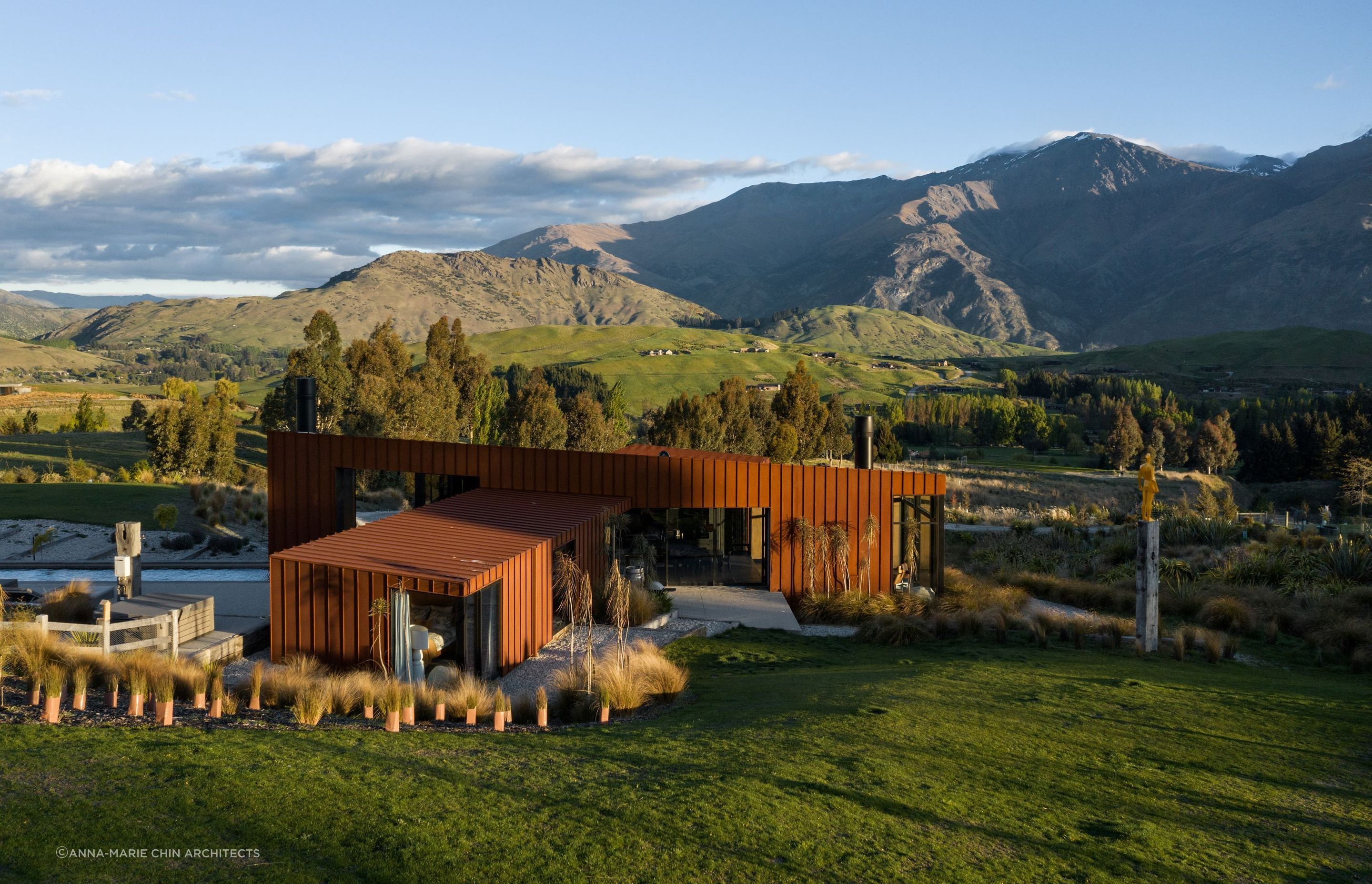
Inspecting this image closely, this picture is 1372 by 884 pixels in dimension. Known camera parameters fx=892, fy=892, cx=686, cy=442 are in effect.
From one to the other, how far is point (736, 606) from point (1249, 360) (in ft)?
612

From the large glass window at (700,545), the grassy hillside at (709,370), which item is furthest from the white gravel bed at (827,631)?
the grassy hillside at (709,370)

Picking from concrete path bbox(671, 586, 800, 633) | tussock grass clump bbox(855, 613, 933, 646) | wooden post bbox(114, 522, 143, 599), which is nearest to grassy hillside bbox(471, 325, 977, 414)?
concrete path bbox(671, 586, 800, 633)

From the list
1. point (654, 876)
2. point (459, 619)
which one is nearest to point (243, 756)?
point (654, 876)

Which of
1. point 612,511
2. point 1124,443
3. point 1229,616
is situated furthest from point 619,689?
point 1124,443

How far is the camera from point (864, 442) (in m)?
20.6

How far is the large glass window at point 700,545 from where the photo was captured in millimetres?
18500

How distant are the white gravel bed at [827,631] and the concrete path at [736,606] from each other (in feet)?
0.60

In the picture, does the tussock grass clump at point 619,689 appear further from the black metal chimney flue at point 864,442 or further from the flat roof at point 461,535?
the black metal chimney flue at point 864,442

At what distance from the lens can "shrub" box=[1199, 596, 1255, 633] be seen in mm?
15555

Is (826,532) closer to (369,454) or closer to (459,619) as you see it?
(459,619)

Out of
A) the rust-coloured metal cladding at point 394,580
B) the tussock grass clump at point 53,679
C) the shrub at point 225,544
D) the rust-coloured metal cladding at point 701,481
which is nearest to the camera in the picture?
the tussock grass clump at point 53,679

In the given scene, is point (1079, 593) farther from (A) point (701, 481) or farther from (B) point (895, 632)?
(A) point (701, 481)

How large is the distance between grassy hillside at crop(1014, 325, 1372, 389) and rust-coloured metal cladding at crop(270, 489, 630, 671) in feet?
471

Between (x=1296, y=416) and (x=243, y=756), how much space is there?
92329mm
